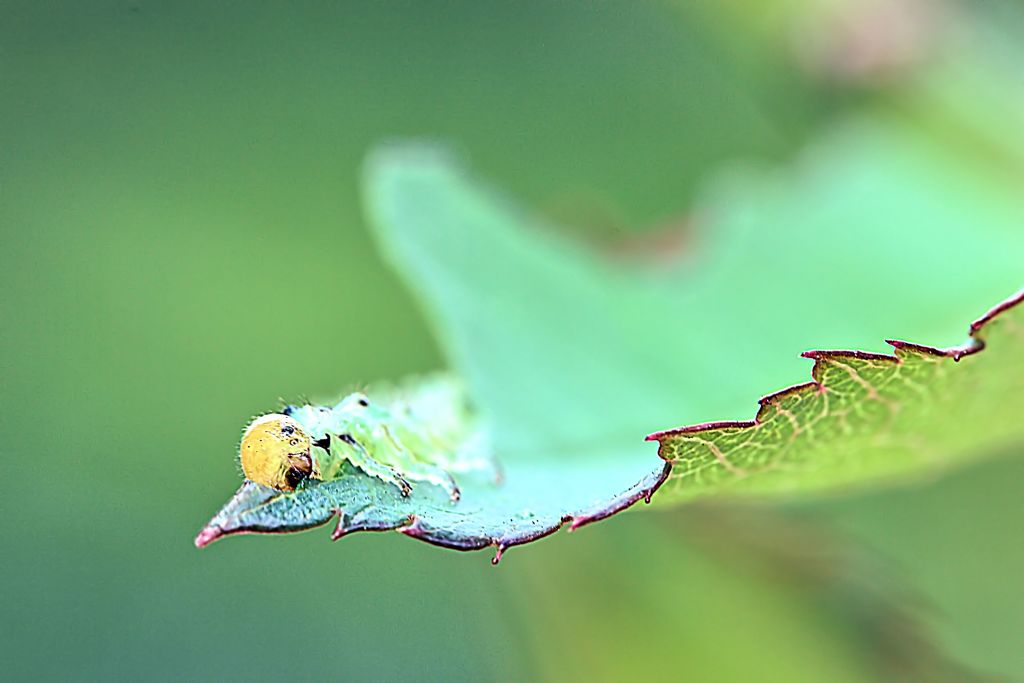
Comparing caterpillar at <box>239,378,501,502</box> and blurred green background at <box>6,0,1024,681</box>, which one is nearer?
caterpillar at <box>239,378,501,502</box>

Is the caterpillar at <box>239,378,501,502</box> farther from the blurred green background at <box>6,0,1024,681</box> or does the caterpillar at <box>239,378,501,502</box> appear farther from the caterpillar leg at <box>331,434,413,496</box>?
the blurred green background at <box>6,0,1024,681</box>

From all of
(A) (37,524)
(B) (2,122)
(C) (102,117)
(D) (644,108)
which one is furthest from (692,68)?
(A) (37,524)

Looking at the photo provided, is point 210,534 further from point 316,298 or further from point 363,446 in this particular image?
point 316,298

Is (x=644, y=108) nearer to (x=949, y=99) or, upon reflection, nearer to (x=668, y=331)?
(x=949, y=99)

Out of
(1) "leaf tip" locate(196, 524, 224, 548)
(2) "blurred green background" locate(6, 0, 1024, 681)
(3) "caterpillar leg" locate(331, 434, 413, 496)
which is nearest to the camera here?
(1) "leaf tip" locate(196, 524, 224, 548)

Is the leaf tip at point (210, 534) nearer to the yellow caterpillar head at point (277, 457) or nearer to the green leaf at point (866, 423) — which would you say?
the yellow caterpillar head at point (277, 457)

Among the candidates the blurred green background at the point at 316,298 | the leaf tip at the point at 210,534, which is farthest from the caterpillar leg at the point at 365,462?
the blurred green background at the point at 316,298

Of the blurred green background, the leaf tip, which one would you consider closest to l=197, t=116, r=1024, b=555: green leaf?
the leaf tip
